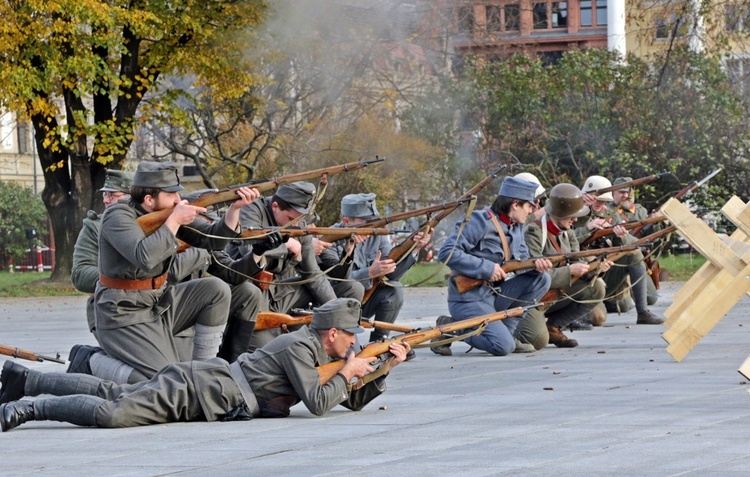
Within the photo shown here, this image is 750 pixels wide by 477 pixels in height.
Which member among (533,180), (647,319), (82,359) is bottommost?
(647,319)

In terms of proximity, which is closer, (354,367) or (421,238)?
(354,367)

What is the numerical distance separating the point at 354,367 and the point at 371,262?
5089 millimetres

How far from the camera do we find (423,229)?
12.1 m

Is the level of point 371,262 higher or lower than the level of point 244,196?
lower

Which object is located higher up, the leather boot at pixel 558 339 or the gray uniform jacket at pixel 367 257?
the gray uniform jacket at pixel 367 257

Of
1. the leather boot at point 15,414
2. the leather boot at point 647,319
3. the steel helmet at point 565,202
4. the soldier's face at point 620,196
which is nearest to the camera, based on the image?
the leather boot at point 15,414

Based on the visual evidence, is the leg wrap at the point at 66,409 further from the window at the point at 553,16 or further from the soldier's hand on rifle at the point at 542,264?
the window at the point at 553,16

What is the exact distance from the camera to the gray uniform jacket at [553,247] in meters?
13.2

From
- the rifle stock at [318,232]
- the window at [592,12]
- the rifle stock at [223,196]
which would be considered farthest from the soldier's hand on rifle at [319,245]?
the window at [592,12]

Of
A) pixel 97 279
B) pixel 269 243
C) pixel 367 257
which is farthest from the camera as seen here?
pixel 367 257

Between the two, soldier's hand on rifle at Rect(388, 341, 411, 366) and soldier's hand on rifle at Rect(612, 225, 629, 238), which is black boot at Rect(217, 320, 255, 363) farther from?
soldier's hand on rifle at Rect(612, 225, 629, 238)

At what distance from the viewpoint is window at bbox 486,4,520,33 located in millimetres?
45744

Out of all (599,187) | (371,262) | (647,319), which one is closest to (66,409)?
(371,262)

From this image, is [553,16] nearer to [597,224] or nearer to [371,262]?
[597,224]
